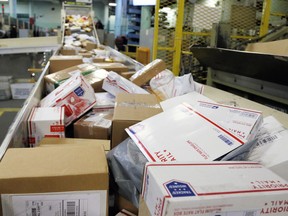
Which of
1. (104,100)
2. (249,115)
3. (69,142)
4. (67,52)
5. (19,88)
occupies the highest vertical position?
(67,52)

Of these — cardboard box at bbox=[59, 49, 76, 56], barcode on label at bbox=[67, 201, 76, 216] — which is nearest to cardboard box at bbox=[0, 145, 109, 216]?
barcode on label at bbox=[67, 201, 76, 216]

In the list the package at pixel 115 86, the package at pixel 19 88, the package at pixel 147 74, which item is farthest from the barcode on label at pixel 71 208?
the package at pixel 19 88

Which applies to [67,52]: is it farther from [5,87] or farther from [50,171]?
[50,171]

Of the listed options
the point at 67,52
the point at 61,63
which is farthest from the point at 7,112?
the point at 61,63

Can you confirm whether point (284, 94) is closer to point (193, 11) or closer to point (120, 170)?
point (120, 170)

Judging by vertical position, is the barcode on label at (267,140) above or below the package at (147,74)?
below

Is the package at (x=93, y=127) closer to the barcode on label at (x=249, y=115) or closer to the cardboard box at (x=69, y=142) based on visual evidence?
the cardboard box at (x=69, y=142)

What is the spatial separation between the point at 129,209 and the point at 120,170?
0.17 meters

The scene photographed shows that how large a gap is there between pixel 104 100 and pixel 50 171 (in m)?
1.01

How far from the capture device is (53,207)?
2.71 ft

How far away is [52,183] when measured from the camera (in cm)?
81

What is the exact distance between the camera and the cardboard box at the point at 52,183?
2.61 ft

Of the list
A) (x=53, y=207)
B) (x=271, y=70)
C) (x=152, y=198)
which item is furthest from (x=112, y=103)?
(x=271, y=70)

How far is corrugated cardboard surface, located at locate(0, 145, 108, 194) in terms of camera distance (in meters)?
0.79
